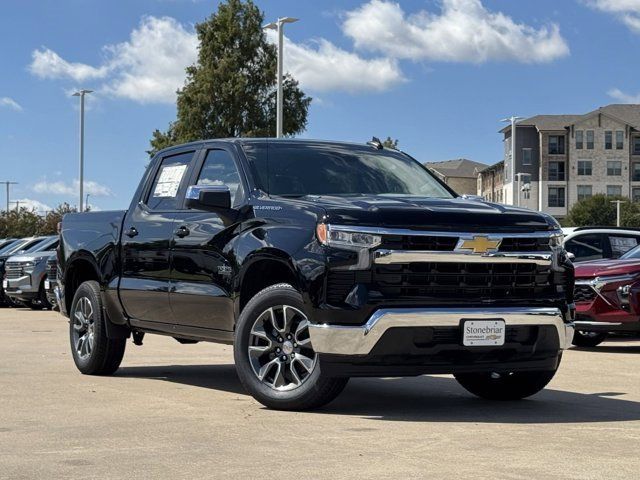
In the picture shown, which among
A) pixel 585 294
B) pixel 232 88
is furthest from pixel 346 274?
pixel 232 88

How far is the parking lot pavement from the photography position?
6.17 m

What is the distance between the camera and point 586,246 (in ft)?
60.1

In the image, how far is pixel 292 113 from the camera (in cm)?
5953

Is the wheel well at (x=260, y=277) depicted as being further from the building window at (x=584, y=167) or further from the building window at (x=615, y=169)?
the building window at (x=615, y=169)

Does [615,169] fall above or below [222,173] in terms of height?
above

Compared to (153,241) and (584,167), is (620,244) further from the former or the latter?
(584,167)

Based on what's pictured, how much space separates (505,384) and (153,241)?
2.99 metres

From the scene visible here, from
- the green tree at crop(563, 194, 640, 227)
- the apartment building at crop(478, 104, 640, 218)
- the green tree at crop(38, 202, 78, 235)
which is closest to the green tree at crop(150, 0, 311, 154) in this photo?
the green tree at crop(38, 202, 78, 235)

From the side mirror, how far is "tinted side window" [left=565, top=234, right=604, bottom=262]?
34.1 feet

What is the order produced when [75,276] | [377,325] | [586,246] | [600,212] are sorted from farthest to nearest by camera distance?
[600,212]
[586,246]
[75,276]
[377,325]

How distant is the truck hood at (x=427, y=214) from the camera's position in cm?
791

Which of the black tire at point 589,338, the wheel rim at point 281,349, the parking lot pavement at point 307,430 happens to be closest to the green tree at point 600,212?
the black tire at point 589,338

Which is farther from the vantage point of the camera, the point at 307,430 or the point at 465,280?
the point at 465,280

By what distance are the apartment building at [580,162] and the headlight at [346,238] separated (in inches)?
4377
